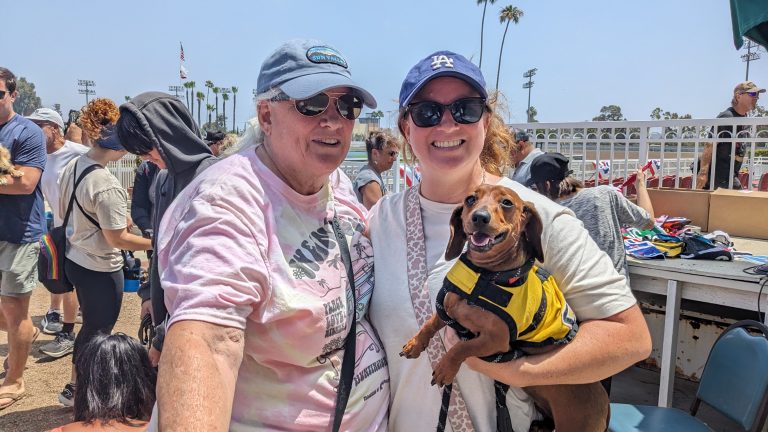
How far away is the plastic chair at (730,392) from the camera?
291cm

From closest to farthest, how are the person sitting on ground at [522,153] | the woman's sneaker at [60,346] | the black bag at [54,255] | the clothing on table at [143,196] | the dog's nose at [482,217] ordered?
1. the dog's nose at [482,217]
2. the black bag at [54,255]
3. the clothing on table at [143,196]
4. the woman's sneaker at [60,346]
5. the person sitting on ground at [522,153]

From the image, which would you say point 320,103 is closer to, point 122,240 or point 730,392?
point 730,392

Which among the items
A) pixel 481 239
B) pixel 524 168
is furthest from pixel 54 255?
pixel 524 168

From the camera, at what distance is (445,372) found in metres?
1.68

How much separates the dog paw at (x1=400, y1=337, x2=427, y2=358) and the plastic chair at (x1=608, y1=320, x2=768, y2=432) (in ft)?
7.03

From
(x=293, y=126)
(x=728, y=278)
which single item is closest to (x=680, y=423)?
(x=728, y=278)

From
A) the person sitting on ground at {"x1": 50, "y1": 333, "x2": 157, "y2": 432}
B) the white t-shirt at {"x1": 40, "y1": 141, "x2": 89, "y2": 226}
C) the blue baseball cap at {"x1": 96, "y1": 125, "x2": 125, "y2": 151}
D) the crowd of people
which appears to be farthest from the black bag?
the crowd of people

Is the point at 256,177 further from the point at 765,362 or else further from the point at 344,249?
the point at 765,362

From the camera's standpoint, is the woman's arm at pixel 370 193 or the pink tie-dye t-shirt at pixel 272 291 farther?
the woman's arm at pixel 370 193

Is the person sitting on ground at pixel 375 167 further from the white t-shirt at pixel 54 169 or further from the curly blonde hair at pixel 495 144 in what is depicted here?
the curly blonde hair at pixel 495 144

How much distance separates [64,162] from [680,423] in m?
6.45

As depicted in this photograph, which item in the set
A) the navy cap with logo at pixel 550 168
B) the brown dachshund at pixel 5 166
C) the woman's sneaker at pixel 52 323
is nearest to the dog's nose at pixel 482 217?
the navy cap with logo at pixel 550 168

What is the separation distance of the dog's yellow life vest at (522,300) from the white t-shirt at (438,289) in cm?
10

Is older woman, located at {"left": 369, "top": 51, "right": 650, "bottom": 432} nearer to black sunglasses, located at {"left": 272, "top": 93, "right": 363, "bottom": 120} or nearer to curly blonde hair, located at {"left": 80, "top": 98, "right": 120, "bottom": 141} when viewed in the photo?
black sunglasses, located at {"left": 272, "top": 93, "right": 363, "bottom": 120}
